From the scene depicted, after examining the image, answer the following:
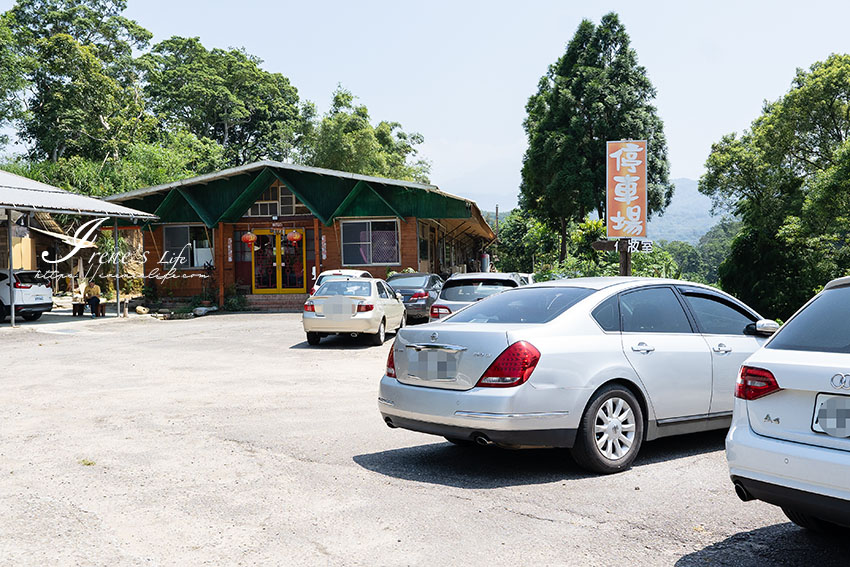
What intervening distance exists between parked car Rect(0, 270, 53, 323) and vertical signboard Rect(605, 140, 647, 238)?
16545 millimetres

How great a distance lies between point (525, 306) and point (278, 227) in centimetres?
2291

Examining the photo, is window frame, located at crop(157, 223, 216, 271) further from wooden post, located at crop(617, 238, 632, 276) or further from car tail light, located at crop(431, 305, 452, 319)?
car tail light, located at crop(431, 305, 452, 319)

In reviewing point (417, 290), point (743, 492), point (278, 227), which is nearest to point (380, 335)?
point (417, 290)

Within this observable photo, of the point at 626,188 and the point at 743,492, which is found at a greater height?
the point at 626,188

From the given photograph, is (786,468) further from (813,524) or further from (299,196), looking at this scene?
(299,196)

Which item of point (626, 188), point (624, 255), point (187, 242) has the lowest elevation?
point (624, 255)

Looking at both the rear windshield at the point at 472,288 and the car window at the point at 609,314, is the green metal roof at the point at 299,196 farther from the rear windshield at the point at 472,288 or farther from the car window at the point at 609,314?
the car window at the point at 609,314

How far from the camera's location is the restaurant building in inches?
1037

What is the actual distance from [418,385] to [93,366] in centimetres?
883

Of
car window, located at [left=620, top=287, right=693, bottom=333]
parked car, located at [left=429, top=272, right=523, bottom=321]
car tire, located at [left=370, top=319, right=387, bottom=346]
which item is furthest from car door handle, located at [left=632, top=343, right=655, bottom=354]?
car tire, located at [left=370, top=319, right=387, bottom=346]

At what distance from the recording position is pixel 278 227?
2805 centimetres

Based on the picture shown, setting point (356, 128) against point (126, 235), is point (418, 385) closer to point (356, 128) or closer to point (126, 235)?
point (126, 235)

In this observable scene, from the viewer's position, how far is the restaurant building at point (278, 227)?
26328mm

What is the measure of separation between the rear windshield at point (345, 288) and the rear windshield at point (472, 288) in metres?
2.65
